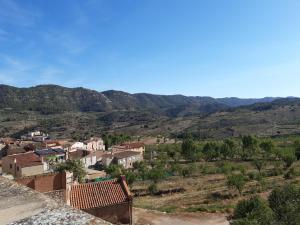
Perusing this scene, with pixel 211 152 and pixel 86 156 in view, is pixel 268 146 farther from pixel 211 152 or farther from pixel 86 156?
pixel 86 156

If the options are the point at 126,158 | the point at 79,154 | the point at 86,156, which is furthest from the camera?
the point at 126,158

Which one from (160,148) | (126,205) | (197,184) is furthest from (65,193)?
(160,148)

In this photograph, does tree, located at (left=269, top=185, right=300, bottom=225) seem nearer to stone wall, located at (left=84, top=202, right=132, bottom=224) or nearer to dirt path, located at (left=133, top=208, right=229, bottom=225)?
dirt path, located at (left=133, top=208, right=229, bottom=225)

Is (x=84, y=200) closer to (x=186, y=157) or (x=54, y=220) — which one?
(x=54, y=220)

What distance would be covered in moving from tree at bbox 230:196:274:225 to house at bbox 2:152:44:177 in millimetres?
42695

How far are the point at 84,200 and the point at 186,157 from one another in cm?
6711

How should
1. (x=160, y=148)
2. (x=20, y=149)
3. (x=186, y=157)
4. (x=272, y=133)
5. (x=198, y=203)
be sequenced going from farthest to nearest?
1. (x=272, y=133)
2. (x=160, y=148)
3. (x=186, y=157)
4. (x=20, y=149)
5. (x=198, y=203)

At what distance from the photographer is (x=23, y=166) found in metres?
61.2

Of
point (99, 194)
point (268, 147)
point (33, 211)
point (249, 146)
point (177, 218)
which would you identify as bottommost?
point (177, 218)

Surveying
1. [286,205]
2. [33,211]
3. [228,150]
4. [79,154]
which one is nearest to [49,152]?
[79,154]

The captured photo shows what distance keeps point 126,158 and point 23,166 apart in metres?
37.3

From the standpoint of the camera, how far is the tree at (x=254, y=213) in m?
21.9

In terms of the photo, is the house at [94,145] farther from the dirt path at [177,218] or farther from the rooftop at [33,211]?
the rooftop at [33,211]

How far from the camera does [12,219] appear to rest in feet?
17.4
